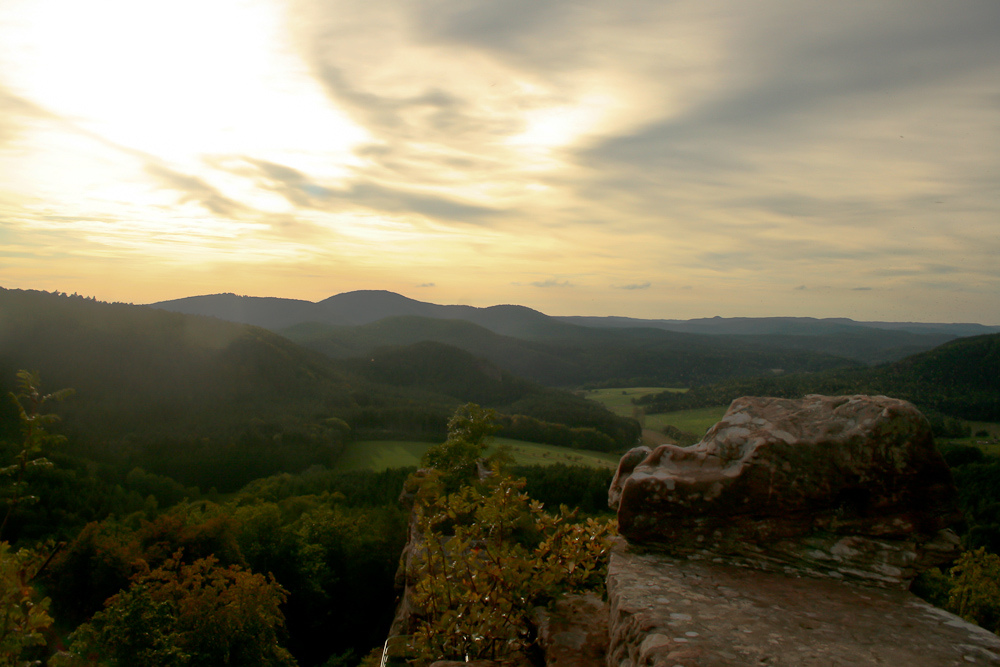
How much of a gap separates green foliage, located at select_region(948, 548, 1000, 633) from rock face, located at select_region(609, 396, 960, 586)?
49.5 feet

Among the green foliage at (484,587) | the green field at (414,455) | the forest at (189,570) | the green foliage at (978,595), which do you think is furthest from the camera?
the green field at (414,455)

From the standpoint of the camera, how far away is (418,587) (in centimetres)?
543

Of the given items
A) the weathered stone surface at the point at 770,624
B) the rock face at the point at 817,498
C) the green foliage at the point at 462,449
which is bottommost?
the green foliage at the point at 462,449

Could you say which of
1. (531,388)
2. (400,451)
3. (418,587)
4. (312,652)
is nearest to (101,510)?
(312,652)

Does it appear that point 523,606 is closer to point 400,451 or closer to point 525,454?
point 525,454

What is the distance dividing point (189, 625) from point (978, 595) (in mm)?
22935

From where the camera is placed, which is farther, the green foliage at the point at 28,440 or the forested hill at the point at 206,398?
the forested hill at the point at 206,398

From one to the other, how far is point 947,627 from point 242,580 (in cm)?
1664

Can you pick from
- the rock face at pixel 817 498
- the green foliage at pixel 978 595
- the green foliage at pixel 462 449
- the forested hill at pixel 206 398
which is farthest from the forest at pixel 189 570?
the forested hill at pixel 206 398

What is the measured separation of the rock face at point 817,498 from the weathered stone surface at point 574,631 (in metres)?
0.94

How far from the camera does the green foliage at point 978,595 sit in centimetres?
1598

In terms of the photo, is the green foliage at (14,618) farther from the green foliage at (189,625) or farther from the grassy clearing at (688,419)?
the grassy clearing at (688,419)

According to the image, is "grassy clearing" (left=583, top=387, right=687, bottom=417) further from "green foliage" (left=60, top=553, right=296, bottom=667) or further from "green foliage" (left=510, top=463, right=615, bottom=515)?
"green foliage" (left=60, top=553, right=296, bottom=667)

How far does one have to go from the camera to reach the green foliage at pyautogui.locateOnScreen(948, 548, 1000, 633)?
16.0 meters
